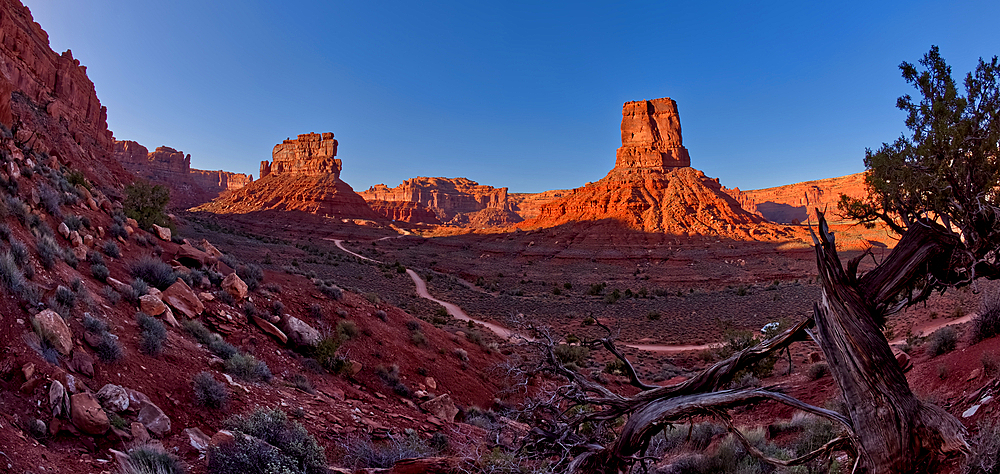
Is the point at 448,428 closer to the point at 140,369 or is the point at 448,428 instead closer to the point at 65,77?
the point at 140,369

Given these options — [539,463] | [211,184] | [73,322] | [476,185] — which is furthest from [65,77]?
[476,185]

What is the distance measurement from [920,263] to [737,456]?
2.81m

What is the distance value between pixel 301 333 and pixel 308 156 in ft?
370

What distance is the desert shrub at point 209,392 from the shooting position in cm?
529

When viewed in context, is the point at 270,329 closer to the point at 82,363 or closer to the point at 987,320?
the point at 82,363

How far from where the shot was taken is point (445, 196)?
155625mm

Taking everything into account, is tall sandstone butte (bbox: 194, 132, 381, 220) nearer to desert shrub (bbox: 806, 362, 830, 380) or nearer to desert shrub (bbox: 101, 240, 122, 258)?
Result: desert shrub (bbox: 101, 240, 122, 258)

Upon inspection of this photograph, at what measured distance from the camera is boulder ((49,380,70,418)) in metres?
3.93

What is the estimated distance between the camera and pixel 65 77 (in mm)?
47906

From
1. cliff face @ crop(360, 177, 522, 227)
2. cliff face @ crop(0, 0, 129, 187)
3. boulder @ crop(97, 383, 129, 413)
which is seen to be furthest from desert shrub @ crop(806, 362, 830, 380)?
cliff face @ crop(360, 177, 522, 227)

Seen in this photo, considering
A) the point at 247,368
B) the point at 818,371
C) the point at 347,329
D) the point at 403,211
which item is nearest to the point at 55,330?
the point at 247,368

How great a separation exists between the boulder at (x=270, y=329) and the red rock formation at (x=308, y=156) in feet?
339

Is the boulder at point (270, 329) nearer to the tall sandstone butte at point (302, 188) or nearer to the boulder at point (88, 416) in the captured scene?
the boulder at point (88, 416)

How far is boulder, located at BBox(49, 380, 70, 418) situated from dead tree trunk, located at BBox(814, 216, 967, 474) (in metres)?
6.25
